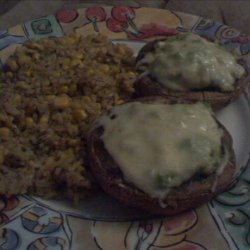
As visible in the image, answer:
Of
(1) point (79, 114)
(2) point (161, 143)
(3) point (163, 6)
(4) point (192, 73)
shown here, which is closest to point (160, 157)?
(2) point (161, 143)

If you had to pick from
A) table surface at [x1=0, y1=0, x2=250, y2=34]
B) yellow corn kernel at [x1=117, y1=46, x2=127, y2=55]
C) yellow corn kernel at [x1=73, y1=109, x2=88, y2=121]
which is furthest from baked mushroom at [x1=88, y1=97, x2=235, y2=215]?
table surface at [x1=0, y1=0, x2=250, y2=34]

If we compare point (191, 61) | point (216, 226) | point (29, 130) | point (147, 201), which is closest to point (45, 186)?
point (29, 130)

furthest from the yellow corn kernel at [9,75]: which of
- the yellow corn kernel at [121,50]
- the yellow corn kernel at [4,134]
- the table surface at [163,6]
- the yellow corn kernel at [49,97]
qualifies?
the table surface at [163,6]

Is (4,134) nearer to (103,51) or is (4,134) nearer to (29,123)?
(29,123)

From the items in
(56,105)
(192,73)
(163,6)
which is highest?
(56,105)

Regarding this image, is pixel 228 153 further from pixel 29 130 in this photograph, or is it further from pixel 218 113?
pixel 29 130

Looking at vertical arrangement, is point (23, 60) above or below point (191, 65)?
above
